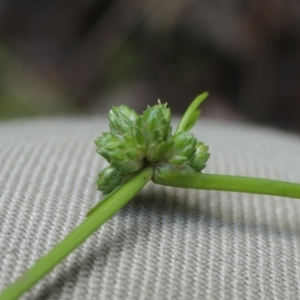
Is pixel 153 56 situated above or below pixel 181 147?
above

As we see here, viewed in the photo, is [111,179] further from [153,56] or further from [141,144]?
[153,56]

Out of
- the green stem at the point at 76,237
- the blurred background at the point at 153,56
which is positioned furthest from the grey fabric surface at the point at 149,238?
the blurred background at the point at 153,56

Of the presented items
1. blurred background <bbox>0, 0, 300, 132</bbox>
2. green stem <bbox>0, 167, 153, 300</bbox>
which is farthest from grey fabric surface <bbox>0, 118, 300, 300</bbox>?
blurred background <bbox>0, 0, 300, 132</bbox>

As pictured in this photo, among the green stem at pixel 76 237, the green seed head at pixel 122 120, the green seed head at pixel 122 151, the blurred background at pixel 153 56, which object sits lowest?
the green stem at pixel 76 237

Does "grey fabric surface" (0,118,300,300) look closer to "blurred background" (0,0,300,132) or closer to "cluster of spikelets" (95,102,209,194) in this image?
"cluster of spikelets" (95,102,209,194)

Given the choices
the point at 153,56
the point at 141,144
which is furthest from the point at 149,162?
the point at 153,56

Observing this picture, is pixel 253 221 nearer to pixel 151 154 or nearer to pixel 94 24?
pixel 151 154

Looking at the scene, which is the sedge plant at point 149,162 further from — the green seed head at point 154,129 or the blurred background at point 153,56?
the blurred background at point 153,56

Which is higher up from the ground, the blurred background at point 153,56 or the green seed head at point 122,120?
the blurred background at point 153,56
